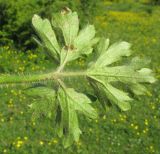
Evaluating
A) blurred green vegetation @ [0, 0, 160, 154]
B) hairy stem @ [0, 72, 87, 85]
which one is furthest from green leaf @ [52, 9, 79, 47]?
blurred green vegetation @ [0, 0, 160, 154]

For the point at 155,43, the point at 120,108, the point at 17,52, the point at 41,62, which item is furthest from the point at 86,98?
the point at 155,43

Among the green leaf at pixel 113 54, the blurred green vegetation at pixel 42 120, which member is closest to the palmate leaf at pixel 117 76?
the green leaf at pixel 113 54

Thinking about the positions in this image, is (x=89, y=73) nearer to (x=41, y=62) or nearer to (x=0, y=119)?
(x=0, y=119)

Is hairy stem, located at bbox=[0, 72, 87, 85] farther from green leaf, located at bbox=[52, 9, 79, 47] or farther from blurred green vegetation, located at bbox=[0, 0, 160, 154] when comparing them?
blurred green vegetation, located at bbox=[0, 0, 160, 154]

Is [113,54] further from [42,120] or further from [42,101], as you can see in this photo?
[42,120]

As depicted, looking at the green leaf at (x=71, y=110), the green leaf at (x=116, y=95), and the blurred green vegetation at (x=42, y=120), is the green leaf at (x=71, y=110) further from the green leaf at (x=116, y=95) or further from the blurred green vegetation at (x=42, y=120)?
the blurred green vegetation at (x=42, y=120)

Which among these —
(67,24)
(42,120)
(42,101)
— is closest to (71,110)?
(42,101)
